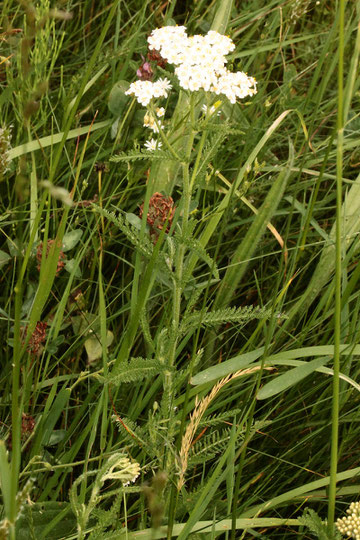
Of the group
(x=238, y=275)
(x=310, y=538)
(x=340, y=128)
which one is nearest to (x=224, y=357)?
(x=238, y=275)

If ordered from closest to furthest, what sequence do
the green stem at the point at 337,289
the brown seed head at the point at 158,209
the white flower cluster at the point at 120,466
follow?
1. the green stem at the point at 337,289
2. the white flower cluster at the point at 120,466
3. the brown seed head at the point at 158,209

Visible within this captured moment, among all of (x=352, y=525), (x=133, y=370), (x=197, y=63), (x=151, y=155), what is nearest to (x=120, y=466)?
(x=133, y=370)

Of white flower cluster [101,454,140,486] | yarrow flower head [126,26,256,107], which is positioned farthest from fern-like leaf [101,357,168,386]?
yarrow flower head [126,26,256,107]

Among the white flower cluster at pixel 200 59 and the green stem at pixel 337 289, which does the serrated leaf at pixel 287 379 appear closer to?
the green stem at pixel 337 289

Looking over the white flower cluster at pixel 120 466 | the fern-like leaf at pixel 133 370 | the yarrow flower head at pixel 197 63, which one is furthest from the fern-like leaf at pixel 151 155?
the white flower cluster at pixel 120 466

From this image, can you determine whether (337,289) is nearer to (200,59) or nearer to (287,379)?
(287,379)

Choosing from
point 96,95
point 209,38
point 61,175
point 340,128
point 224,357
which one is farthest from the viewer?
point 96,95

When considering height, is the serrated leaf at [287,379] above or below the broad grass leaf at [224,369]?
above

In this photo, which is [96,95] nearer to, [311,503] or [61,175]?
[61,175]
